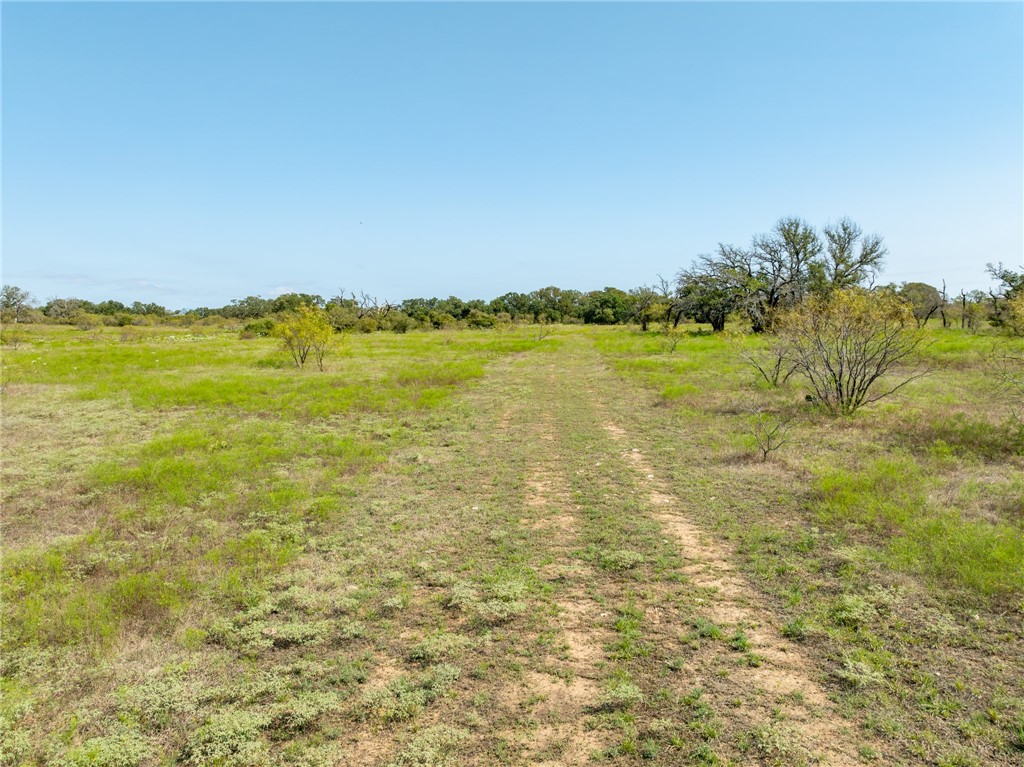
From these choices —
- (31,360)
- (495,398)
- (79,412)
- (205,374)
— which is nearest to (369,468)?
(495,398)

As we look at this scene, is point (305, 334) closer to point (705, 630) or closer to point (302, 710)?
point (302, 710)

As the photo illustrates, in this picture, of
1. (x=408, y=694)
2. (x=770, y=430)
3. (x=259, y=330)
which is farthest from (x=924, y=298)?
(x=259, y=330)

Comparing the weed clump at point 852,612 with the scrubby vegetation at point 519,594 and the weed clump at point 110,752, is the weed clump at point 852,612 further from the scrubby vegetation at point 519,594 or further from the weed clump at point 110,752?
the weed clump at point 110,752

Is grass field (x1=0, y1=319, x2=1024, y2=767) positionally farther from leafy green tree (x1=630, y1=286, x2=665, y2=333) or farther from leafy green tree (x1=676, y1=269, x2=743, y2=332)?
leafy green tree (x1=630, y1=286, x2=665, y2=333)

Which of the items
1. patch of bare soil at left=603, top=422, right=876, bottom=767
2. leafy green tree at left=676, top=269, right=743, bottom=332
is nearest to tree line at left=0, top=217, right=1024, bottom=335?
leafy green tree at left=676, top=269, right=743, bottom=332

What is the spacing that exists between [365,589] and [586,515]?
3539 millimetres

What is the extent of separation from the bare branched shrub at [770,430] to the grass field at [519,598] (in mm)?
334

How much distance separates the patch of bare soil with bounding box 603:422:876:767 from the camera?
3.74m

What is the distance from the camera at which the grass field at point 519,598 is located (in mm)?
3873

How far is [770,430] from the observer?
12.9 meters

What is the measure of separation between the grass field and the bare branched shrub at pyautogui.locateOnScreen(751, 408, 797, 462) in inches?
13.2

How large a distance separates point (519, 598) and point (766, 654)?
2.47 meters

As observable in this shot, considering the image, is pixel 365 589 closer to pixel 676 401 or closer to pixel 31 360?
pixel 676 401

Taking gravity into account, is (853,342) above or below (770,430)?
above
